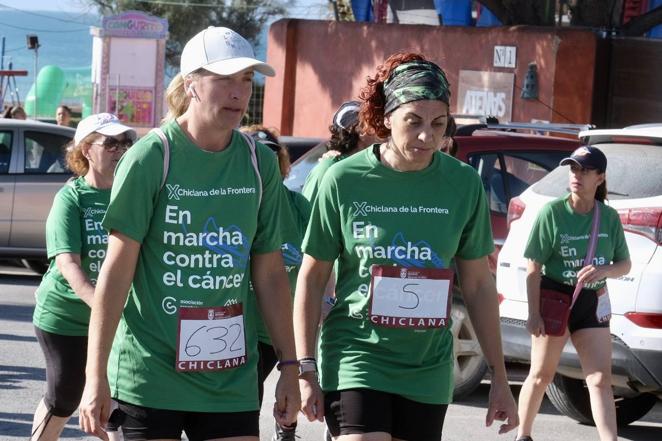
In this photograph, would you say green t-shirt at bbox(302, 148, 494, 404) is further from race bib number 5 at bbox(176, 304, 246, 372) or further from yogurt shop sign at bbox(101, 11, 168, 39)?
yogurt shop sign at bbox(101, 11, 168, 39)

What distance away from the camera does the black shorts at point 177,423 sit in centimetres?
415

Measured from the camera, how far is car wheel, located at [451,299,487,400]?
8.84 metres

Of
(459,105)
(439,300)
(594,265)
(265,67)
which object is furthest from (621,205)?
(459,105)

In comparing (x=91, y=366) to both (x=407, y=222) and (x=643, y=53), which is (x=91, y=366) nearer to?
(x=407, y=222)

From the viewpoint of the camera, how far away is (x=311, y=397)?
4531 millimetres

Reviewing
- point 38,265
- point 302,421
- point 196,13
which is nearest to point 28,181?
point 38,265

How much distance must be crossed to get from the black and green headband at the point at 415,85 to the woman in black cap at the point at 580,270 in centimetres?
277

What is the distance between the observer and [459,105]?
72.5 feet

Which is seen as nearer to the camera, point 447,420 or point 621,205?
point 621,205

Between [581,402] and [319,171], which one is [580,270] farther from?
[319,171]

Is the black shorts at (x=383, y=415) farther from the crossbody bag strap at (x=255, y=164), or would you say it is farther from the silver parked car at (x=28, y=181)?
the silver parked car at (x=28, y=181)

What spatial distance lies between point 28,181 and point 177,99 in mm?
10655

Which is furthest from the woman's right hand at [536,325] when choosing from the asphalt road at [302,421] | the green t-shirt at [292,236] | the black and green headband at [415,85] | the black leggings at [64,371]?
the black and green headband at [415,85]

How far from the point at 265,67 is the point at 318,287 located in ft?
2.76
